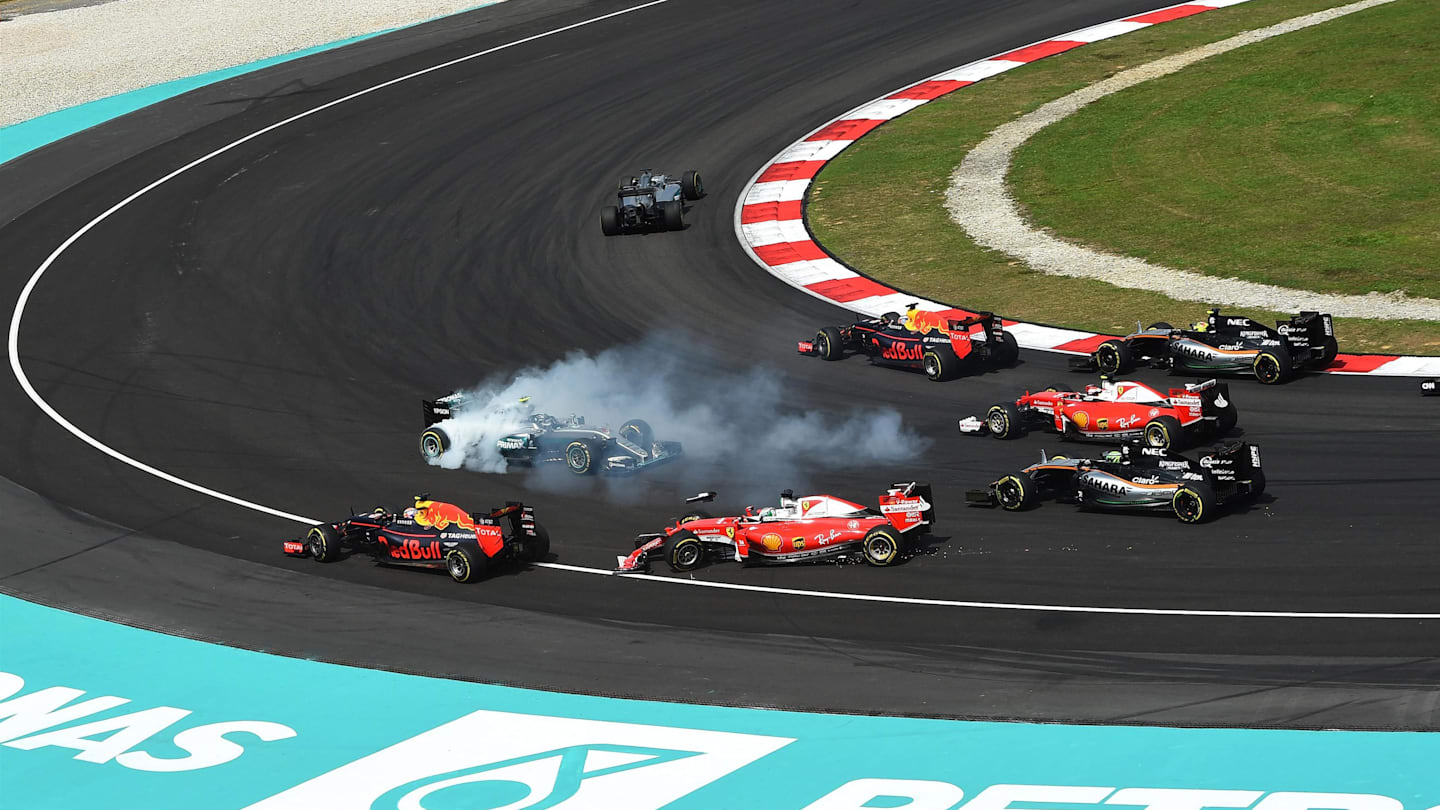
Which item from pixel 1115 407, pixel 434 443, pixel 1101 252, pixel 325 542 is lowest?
pixel 1115 407

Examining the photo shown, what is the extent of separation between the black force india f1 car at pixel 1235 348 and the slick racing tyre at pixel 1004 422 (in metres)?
2.79

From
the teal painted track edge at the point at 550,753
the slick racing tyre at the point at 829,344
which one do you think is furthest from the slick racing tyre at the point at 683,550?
the slick racing tyre at the point at 829,344

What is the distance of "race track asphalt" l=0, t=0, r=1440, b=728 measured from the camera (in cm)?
1541

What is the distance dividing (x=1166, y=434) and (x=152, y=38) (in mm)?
40843

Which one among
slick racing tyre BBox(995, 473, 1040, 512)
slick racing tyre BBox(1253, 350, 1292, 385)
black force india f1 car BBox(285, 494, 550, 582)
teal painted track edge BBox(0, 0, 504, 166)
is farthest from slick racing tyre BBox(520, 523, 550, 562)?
teal painted track edge BBox(0, 0, 504, 166)

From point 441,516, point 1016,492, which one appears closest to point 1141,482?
point 1016,492

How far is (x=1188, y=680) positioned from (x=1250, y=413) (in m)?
7.80

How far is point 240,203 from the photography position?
35781mm

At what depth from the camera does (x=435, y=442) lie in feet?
72.9

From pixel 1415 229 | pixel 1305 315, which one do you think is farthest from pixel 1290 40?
pixel 1305 315

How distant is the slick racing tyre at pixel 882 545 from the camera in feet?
57.7

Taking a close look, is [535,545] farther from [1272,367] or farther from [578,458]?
[1272,367]

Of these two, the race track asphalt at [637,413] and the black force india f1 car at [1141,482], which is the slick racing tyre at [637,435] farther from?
the black force india f1 car at [1141,482]

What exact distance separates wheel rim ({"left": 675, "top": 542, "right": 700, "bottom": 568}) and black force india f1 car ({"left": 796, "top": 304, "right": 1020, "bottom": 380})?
6681mm
